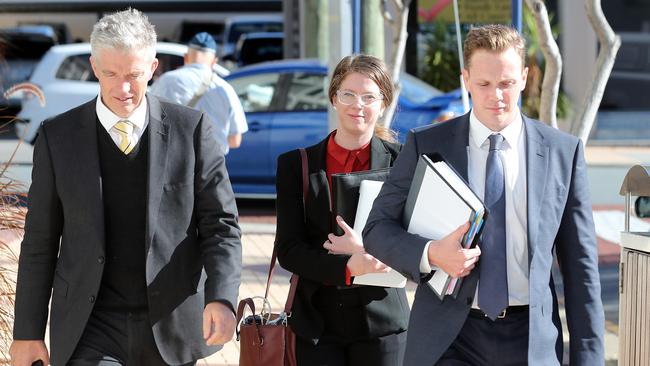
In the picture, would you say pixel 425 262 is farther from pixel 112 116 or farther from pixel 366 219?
pixel 112 116

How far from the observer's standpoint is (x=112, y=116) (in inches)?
155

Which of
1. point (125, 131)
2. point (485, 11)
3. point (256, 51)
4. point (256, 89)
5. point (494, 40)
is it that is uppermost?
point (485, 11)

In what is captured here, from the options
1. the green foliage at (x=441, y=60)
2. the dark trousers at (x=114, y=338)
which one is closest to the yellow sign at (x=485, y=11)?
the green foliage at (x=441, y=60)

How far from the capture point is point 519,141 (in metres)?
3.60

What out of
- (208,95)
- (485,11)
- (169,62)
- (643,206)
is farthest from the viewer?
(169,62)

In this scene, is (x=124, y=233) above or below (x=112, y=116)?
below

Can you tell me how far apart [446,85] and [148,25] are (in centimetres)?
1894

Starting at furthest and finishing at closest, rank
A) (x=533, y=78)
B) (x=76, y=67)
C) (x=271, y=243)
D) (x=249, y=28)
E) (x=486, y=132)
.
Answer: (x=249, y=28) → (x=533, y=78) → (x=76, y=67) → (x=271, y=243) → (x=486, y=132)

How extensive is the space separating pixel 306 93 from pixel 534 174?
10648 millimetres

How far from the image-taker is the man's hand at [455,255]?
3287mm

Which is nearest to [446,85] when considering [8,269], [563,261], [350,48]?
[350,48]

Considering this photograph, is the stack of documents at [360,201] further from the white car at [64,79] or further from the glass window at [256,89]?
the white car at [64,79]

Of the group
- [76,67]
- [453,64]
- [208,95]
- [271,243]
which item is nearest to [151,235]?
[208,95]

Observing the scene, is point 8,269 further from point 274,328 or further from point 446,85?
point 446,85
